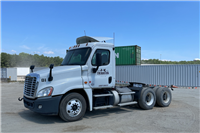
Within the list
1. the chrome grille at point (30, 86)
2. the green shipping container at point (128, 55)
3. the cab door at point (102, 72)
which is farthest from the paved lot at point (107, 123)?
the green shipping container at point (128, 55)

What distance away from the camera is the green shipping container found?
2012cm

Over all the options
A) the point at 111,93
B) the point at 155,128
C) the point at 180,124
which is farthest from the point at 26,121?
Result: the point at 180,124

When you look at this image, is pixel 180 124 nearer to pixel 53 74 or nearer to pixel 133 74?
pixel 53 74

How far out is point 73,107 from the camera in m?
5.57

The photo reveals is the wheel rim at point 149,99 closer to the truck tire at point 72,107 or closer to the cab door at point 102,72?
the cab door at point 102,72

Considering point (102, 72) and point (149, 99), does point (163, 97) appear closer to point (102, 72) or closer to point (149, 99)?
point (149, 99)

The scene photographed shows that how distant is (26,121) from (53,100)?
1.39 m

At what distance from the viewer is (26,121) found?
565 centimetres

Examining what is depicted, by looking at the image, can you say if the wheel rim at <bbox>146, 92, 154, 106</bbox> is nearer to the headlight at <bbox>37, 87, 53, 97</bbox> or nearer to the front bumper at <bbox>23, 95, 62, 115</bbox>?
the front bumper at <bbox>23, 95, 62, 115</bbox>

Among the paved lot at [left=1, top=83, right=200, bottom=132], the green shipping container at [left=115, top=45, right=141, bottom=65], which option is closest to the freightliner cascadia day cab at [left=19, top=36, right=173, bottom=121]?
the paved lot at [left=1, top=83, right=200, bottom=132]

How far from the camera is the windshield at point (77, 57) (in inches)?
238

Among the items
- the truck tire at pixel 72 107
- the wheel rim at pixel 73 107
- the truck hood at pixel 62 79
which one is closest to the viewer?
the truck hood at pixel 62 79

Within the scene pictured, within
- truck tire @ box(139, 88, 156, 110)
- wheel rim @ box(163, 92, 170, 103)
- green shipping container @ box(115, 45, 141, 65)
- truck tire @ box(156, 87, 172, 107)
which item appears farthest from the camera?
green shipping container @ box(115, 45, 141, 65)

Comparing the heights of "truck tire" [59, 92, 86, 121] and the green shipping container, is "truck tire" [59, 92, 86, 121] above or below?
below
